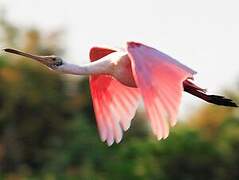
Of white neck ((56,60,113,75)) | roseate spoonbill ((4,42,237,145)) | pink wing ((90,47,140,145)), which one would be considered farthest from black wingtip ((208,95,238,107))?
white neck ((56,60,113,75))

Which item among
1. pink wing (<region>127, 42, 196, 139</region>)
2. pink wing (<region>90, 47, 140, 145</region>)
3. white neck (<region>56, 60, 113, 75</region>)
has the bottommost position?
pink wing (<region>90, 47, 140, 145</region>)

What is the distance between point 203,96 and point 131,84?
864 mm

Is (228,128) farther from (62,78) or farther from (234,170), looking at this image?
(62,78)

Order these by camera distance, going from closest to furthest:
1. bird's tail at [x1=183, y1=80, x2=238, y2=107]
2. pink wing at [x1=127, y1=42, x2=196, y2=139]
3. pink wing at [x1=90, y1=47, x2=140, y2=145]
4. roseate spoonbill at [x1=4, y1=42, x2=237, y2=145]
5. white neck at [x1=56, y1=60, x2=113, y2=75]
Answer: pink wing at [x1=127, y1=42, x2=196, y2=139]
roseate spoonbill at [x1=4, y1=42, x2=237, y2=145]
white neck at [x1=56, y1=60, x2=113, y2=75]
bird's tail at [x1=183, y1=80, x2=238, y2=107]
pink wing at [x1=90, y1=47, x2=140, y2=145]

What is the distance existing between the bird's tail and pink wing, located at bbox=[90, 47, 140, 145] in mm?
481

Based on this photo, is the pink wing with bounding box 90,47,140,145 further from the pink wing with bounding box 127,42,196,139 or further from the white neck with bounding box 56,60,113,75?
the pink wing with bounding box 127,42,196,139

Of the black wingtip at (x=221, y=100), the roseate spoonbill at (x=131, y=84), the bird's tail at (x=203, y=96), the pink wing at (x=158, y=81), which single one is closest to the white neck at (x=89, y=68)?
the roseate spoonbill at (x=131, y=84)

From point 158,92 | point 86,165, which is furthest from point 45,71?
point 158,92

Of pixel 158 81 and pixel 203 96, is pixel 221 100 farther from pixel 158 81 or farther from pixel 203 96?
pixel 158 81

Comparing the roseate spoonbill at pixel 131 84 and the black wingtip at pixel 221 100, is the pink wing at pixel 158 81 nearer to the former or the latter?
the roseate spoonbill at pixel 131 84

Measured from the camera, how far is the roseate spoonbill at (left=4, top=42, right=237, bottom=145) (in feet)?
32.7

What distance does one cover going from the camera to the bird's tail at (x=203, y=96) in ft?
36.4

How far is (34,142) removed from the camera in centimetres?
3925

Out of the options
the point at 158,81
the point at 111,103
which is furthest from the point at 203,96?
the point at 158,81
